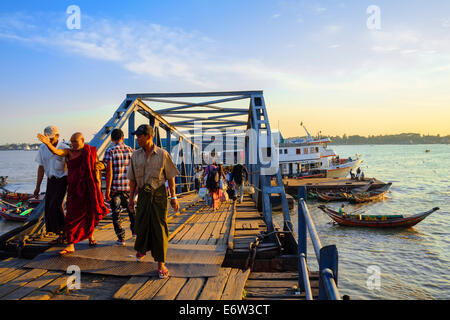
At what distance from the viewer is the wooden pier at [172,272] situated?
334cm

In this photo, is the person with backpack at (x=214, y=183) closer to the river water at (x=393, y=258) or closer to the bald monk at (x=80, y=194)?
the bald monk at (x=80, y=194)

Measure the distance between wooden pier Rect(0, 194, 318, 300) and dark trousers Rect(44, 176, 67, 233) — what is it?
0.34 metres

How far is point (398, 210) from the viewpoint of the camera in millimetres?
26516

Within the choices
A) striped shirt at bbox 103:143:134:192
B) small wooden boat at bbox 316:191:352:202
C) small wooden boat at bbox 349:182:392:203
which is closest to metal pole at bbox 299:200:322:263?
striped shirt at bbox 103:143:134:192

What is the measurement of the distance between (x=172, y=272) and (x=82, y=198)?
1822mm

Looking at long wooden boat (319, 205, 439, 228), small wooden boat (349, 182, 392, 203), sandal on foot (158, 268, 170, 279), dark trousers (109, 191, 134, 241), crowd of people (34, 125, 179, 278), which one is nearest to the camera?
sandal on foot (158, 268, 170, 279)

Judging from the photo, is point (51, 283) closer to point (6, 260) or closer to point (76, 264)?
point (76, 264)

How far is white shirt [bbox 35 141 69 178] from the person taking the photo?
4.67m

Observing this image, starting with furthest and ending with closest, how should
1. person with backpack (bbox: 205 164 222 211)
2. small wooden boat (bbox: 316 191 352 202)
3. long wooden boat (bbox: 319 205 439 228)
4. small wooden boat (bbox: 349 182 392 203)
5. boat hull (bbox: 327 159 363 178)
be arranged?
1. boat hull (bbox: 327 159 363 178)
2. small wooden boat (bbox: 316 191 352 202)
3. small wooden boat (bbox: 349 182 392 203)
4. long wooden boat (bbox: 319 205 439 228)
5. person with backpack (bbox: 205 164 222 211)

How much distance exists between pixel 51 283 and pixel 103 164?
6.19 ft

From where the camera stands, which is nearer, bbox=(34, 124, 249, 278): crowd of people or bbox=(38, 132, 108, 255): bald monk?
bbox=(34, 124, 249, 278): crowd of people

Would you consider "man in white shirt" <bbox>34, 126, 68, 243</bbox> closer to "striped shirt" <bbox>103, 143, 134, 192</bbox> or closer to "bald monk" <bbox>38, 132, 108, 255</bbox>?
"bald monk" <bbox>38, 132, 108, 255</bbox>

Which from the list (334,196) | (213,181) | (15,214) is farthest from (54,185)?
(334,196)
